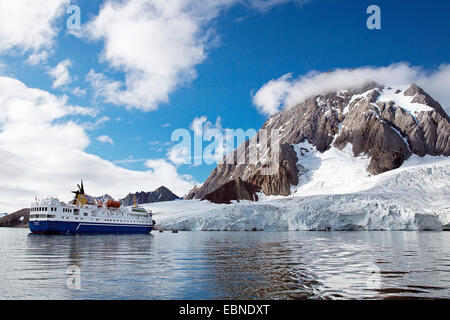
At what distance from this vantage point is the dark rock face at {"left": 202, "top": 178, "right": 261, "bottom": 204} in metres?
150

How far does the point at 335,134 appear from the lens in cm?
19188

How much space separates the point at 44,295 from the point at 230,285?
6.55 m

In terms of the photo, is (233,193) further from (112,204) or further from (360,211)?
(112,204)

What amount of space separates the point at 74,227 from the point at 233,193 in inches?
3714

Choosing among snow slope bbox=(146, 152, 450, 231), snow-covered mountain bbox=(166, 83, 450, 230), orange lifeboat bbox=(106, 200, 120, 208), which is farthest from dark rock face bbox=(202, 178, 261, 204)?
orange lifeboat bbox=(106, 200, 120, 208)

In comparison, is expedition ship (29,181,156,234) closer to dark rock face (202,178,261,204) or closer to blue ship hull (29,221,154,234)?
blue ship hull (29,221,154,234)

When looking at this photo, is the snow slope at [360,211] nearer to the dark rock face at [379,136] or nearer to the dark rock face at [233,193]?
the dark rock face at [233,193]

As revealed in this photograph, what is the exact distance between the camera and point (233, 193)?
154 meters

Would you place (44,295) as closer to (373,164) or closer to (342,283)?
(342,283)

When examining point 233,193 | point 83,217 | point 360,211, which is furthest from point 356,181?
point 83,217

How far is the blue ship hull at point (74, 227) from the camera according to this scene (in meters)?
63.2

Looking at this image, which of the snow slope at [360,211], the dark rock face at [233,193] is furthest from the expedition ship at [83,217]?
the dark rock face at [233,193]

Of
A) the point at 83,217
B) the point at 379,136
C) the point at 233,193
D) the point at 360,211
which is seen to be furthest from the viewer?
the point at 379,136
